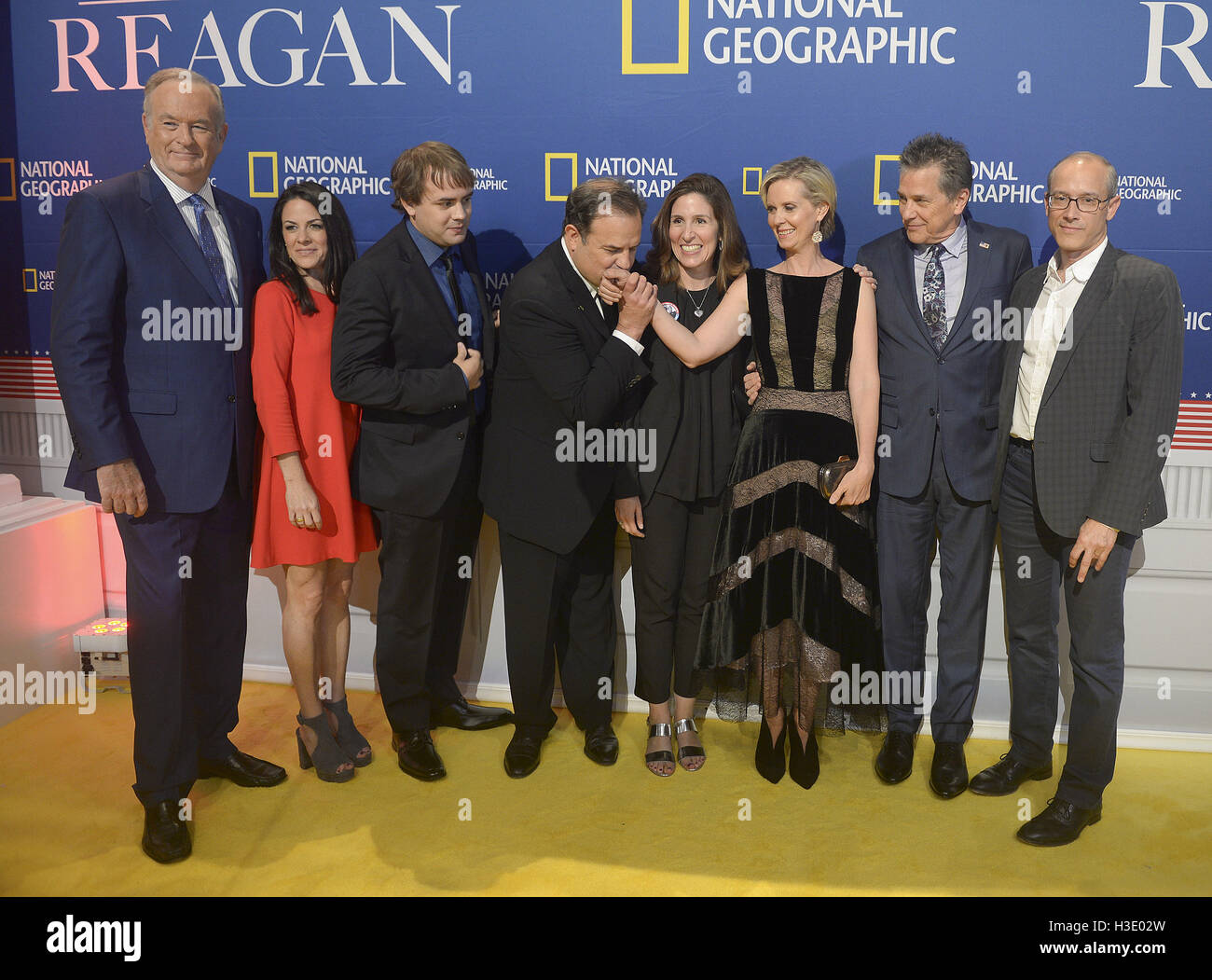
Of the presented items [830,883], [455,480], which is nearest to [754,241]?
[455,480]

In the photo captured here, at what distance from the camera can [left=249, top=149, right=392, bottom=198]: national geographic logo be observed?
3.70 metres

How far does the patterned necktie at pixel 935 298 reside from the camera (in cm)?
309

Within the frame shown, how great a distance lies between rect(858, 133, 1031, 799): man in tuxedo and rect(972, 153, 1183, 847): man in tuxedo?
0.08 meters

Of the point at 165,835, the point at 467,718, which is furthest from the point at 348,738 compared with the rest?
the point at 165,835

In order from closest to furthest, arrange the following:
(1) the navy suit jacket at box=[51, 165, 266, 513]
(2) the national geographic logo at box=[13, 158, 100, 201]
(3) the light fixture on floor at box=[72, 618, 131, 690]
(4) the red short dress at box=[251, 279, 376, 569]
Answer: (1) the navy suit jacket at box=[51, 165, 266, 513] → (4) the red short dress at box=[251, 279, 376, 569] → (2) the national geographic logo at box=[13, 158, 100, 201] → (3) the light fixture on floor at box=[72, 618, 131, 690]

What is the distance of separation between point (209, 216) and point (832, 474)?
187cm

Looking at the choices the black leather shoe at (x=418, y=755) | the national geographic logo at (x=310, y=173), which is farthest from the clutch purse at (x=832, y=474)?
the national geographic logo at (x=310, y=173)

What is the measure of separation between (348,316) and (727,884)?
1.86 m

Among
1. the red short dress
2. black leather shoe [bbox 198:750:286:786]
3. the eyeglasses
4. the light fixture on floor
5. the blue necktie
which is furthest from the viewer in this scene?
the light fixture on floor

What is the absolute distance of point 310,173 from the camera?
3740 millimetres

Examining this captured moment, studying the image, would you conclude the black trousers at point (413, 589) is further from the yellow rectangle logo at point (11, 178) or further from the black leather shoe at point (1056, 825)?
the yellow rectangle logo at point (11, 178)
